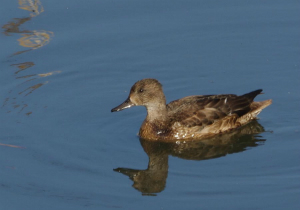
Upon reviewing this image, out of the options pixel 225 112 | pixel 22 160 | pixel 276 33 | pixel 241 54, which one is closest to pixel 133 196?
pixel 22 160

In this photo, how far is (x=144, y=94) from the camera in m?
12.9

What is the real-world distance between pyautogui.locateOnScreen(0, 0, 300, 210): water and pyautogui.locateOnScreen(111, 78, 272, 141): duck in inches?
10.8

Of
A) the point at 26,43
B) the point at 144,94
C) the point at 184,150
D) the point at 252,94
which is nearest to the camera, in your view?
the point at 184,150

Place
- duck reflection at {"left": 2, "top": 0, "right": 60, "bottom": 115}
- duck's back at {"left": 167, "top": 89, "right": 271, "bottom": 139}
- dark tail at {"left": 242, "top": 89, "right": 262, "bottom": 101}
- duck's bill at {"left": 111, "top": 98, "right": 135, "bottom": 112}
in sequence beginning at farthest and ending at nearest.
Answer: duck reflection at {"left": 2, "top": 0, "right": 60, "bottom": 115} → dark tail at {"left": 242, "top": 89, "right": 262, "bottom": 101} → duck's back at {"left": 167, "top": 89, "right": 271, "bottom": 139} → duck's bill at {"left": 111, "top": 98, "right": 135, "bottom": 112}

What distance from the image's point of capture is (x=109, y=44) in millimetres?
15359

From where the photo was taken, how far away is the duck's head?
12.9 m

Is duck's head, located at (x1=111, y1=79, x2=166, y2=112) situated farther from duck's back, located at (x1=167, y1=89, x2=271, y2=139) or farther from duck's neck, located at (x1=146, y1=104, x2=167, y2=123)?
duck's back, located at (x1=167, y1=89, x2=271, y2=139)

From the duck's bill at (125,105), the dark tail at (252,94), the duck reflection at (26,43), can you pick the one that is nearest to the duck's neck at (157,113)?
the duck's bill at (125,105)

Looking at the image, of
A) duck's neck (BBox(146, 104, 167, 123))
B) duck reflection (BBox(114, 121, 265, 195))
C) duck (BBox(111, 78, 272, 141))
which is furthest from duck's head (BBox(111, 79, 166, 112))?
duck reflection (BBox(114, 121, 265, 195))

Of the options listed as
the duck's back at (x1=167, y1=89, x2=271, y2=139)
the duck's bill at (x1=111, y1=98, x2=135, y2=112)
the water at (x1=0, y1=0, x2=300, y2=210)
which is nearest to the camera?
the water at (x1=0, y1=0, x2=300, y2=210)

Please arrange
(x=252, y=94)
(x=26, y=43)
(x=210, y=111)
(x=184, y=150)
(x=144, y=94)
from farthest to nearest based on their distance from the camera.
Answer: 1. (x=26, y=43)
2. (x=252, y=94)
3. (x=210, y=111)
4. (x=144, y=94)
5. (x=184, y=150)

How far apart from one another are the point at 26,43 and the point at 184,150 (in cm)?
477

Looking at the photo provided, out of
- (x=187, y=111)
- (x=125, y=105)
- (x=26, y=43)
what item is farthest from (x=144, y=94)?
(x=26, y=43)

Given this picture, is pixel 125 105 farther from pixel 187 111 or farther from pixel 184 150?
pixel 184 150
